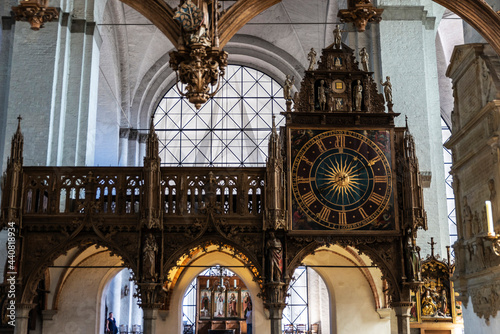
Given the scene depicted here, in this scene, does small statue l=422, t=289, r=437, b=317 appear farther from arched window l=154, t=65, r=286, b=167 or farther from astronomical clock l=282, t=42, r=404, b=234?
arched window l=154, t=65, r=286, b=167

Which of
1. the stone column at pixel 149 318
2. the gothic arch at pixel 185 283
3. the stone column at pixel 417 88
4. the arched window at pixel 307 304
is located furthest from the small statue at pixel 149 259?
the arched window at pixel 307 304

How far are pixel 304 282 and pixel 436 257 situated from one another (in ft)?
46.3

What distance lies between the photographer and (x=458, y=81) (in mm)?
12852

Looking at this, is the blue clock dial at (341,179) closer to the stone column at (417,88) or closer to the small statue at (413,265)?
the small statue at (413,265)

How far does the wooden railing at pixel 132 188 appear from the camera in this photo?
12195 millimetres

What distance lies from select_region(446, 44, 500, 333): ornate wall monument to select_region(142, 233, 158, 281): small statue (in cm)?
568

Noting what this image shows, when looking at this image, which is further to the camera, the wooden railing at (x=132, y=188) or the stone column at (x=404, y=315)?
the wooden railing at (x=132, y=188)

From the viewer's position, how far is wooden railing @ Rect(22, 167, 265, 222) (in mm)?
12195

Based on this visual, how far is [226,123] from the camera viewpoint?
92.4ft

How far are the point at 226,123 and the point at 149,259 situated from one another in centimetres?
1675

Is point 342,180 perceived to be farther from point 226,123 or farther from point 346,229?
point 226,123

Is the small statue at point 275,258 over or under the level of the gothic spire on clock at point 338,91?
under

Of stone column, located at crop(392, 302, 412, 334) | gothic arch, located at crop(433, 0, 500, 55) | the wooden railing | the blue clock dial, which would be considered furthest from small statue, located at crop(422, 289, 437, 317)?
gothic arch, located at crop(433, 0, 500, 55)

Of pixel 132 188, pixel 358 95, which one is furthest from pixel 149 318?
pixel 358 95
